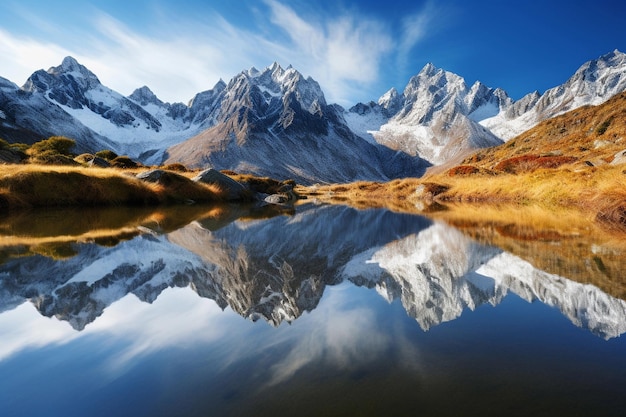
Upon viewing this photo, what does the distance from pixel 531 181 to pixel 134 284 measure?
30.0 meters

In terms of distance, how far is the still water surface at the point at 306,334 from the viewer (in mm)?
2340

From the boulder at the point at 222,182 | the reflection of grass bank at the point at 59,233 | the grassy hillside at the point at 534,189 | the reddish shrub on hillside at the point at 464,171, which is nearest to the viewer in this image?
the reflection of grass bank at the point at 59,233

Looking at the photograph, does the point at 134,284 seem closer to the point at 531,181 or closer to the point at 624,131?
the point at 531,181

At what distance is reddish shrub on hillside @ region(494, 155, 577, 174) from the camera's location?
44.3 m

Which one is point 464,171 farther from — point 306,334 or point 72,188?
point 306,334

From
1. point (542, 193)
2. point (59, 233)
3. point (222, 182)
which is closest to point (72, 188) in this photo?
point (59, 233)

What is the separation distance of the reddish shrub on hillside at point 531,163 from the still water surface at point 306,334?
44.9 m

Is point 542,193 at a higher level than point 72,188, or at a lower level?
higher

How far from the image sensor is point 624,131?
71250 millimetres

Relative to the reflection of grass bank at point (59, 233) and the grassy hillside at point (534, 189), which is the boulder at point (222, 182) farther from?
the reflection of grass bank at point (59, 233)

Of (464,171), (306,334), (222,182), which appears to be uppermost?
(464,171)

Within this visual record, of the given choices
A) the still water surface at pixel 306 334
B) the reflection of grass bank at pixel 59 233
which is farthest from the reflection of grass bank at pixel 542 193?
the reflection of grass bank at pixel 59 233

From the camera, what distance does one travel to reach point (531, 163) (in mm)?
47625

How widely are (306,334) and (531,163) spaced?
178ft
